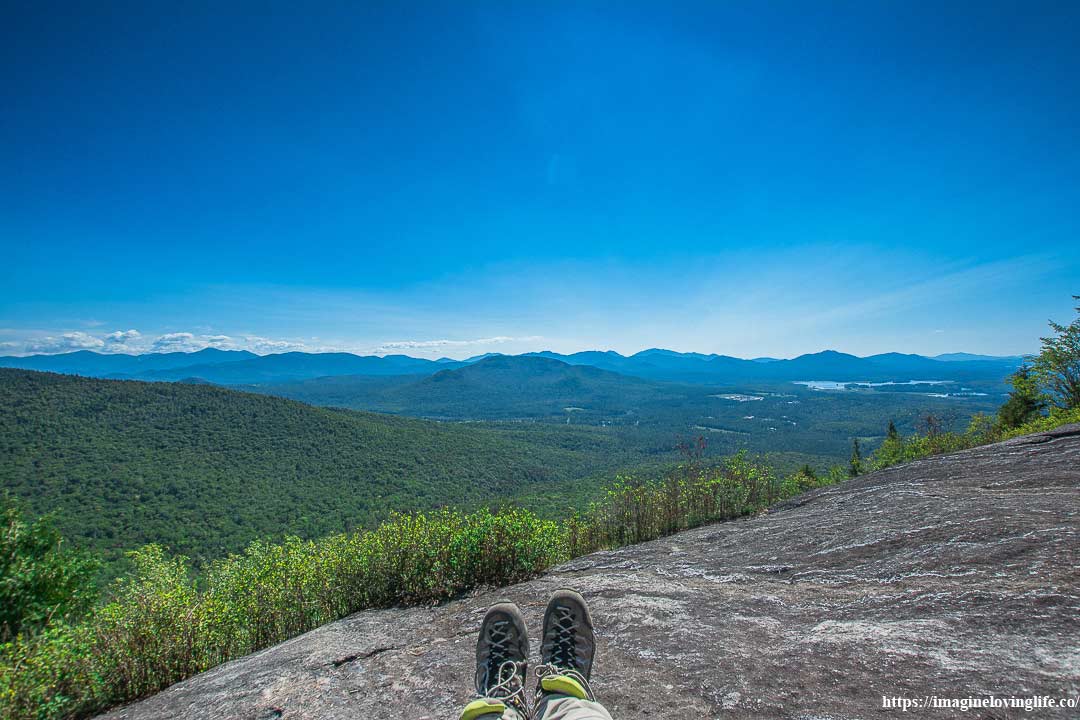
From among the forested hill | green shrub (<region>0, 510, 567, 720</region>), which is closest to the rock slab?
green shrub (<region>0, 510, 567, 720</region>)

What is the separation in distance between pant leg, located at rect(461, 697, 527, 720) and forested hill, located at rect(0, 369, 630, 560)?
129 ft

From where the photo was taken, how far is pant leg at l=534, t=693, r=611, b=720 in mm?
2484

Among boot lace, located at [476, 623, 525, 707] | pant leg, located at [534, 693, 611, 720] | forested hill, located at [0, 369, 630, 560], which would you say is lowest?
forested hill, located at [0, 369, 630, 560]

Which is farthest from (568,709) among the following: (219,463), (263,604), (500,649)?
(219,463)

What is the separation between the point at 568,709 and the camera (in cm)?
261

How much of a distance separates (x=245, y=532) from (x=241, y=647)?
59961 millimetres

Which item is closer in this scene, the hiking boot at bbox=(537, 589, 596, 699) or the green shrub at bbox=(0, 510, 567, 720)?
the hiking boot at bbox=(537, 589, 596, 699)

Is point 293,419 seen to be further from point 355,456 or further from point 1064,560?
point 1064,560

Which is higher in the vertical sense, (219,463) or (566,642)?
(566,642)

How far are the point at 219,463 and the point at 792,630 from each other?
327 ft

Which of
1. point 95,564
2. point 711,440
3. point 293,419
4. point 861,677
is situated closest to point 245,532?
point 95,564

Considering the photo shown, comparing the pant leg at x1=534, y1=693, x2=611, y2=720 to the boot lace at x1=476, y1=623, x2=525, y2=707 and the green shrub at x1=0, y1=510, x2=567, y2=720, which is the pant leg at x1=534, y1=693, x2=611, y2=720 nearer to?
the boot lace at x1=476, y1=623, x2=525, y2=707

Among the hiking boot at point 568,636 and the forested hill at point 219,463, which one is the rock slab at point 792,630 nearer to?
the hiking boot at point 568,636

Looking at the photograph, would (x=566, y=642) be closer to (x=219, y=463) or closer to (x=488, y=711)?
(x=488, y=711)
